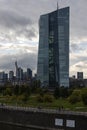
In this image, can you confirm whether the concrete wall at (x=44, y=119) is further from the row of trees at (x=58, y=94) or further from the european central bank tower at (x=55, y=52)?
the european central bank tower at (x=55, y=52)

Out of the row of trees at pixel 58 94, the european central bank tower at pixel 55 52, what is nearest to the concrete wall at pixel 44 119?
the row of trees at pixel 58 94

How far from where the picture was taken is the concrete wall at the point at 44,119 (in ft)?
208

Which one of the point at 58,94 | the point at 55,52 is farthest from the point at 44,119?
the point at 55,52

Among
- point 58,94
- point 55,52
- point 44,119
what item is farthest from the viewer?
point 55,52

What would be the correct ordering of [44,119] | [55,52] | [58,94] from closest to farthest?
1. [44,119]
2. [58,94]
3. [55,52]

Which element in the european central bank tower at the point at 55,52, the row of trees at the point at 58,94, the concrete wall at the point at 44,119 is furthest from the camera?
the european central bank tower at the point at 55,52

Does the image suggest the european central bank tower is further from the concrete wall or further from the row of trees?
the concrete wall

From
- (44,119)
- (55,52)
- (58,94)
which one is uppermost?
(55,52)

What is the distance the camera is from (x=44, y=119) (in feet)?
233

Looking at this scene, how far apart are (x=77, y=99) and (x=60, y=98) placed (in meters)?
26.5

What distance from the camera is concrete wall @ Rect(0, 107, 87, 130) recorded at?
63438 millimetres

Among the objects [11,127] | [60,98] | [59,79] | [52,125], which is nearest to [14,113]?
[11,127]

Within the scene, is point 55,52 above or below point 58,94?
above

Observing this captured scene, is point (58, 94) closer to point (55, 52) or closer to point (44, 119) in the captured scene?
point (44, 119)
